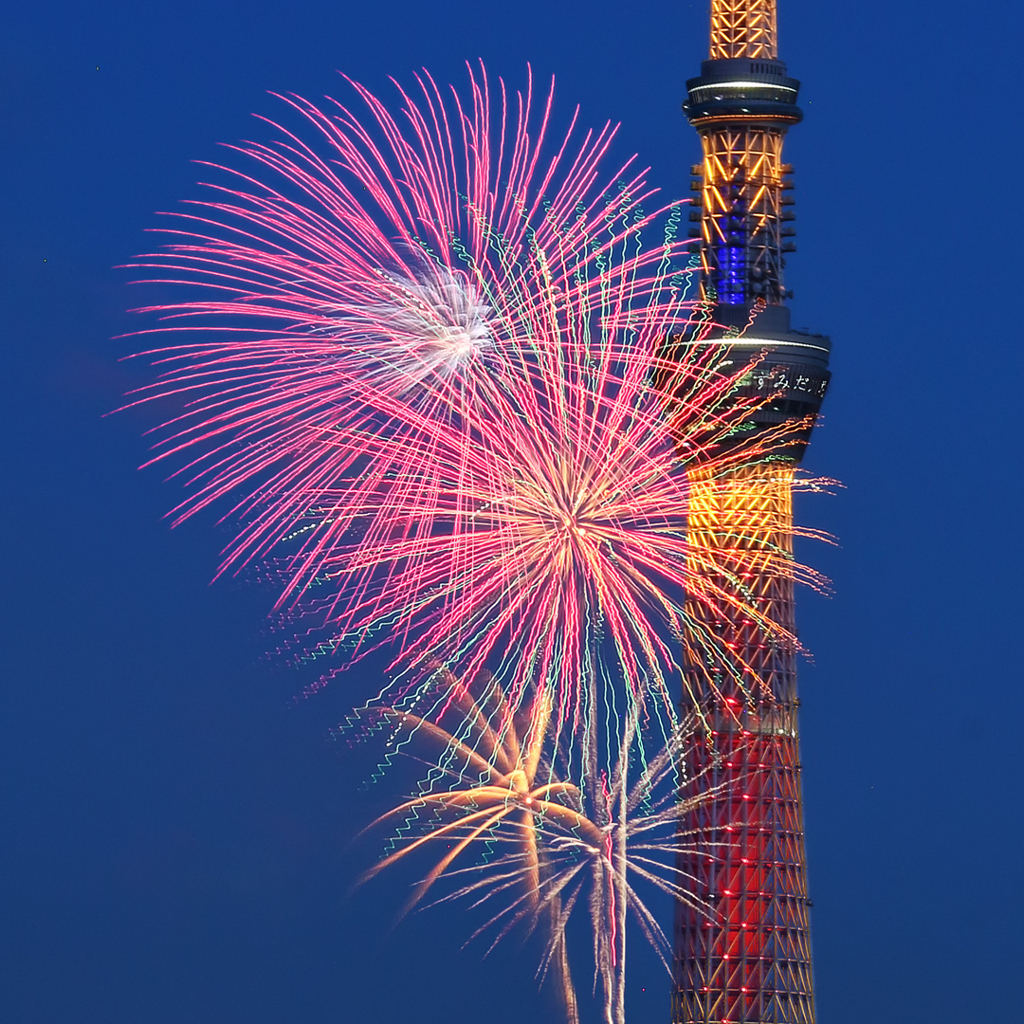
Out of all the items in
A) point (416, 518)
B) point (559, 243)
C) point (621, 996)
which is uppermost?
point (559, 243)

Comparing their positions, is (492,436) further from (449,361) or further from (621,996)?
(621,996)

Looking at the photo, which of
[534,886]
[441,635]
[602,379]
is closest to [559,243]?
[602,379]

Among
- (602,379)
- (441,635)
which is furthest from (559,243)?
(441,635)

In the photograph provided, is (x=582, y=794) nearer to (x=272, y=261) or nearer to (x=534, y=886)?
(x=534, y=886)

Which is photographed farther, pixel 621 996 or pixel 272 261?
pixel 621 996

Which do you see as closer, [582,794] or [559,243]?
[559,243]

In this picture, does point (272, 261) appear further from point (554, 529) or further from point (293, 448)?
point (554, 529)

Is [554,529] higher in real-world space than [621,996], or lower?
higher

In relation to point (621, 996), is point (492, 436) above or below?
above
